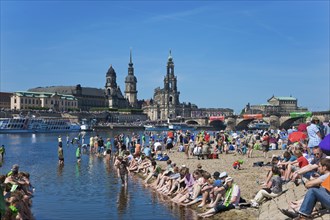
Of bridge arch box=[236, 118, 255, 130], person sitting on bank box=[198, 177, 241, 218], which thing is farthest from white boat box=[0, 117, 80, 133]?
person sitting on bank box=[198, 177, 241, 218]

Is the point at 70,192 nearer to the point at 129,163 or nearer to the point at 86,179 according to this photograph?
the point at 86,179

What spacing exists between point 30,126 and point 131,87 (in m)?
101

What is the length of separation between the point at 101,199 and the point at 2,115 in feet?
392

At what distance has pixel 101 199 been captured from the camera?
48.7 feet

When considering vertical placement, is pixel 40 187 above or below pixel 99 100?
below

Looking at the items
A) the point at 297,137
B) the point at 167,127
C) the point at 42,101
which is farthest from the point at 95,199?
the point at 42,101

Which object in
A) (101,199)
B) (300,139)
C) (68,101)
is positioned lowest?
(101,199)

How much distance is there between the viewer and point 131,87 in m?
193

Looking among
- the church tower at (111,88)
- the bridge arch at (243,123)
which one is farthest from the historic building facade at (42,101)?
the bridge arch at (243,123)

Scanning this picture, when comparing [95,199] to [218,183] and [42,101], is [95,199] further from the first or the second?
[42,101]

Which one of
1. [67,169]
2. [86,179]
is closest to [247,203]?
[86,179]

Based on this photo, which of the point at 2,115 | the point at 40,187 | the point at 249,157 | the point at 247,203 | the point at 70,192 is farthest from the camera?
the point at 2,115

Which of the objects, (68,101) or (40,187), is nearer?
(40,187)

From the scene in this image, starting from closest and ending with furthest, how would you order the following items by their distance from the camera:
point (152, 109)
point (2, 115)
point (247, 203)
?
1. point (247, 203)
2. point (2, 115)
3. point (152, 109)
